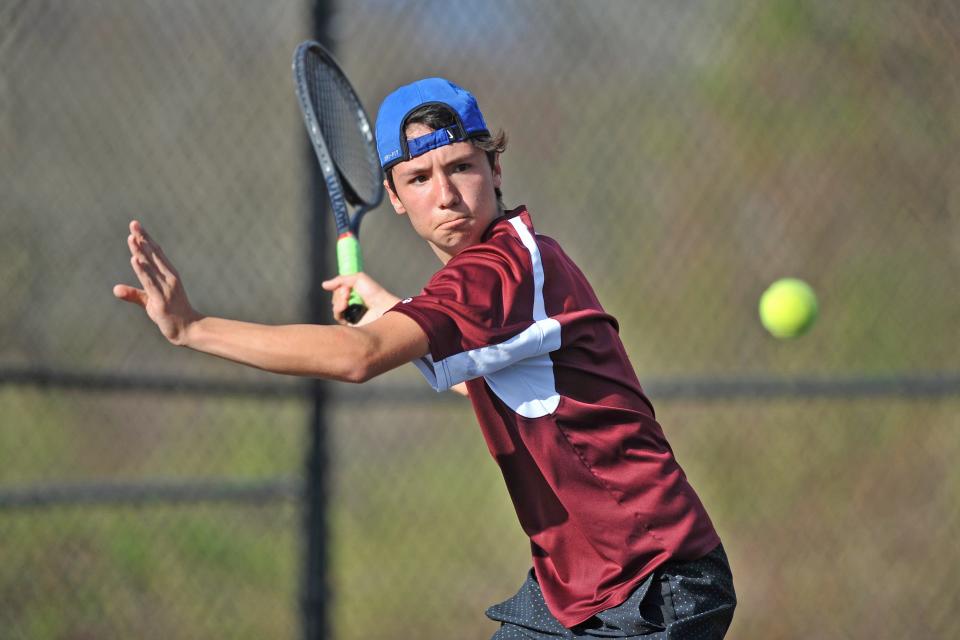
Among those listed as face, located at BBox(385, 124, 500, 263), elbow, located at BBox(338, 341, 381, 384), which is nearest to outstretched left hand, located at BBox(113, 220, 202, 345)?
elbow, located at BBox(338, 341, 381, 384)

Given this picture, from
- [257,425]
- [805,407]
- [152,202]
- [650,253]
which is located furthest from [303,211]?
[805,407]

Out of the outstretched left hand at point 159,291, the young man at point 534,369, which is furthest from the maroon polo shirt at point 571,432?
the outstretched left hand at point 159,291

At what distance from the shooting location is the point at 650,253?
4.89 metres

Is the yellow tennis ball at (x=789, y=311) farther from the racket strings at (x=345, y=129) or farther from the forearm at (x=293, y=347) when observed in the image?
the forearm at (x=293, y=347)

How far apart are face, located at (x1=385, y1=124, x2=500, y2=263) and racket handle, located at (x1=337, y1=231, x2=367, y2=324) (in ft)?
1.37

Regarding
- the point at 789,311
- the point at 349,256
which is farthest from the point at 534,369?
the point at 789,311

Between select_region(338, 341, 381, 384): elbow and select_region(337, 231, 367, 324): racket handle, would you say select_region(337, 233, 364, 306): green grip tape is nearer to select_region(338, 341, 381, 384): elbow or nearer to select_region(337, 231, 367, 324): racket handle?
select_region(337, 231, 367, 324): racket handle

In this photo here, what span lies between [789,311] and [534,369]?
6.57 feet

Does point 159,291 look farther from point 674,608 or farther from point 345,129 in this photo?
point 345,129

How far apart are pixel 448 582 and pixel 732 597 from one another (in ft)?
7.40

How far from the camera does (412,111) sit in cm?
246

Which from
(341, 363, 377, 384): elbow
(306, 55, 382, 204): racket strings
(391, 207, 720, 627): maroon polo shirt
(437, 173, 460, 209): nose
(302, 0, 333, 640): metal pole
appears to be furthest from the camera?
(302, 0, 333, 640): metal pole

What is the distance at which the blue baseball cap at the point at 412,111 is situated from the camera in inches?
95.4

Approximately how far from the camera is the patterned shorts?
2311mm
